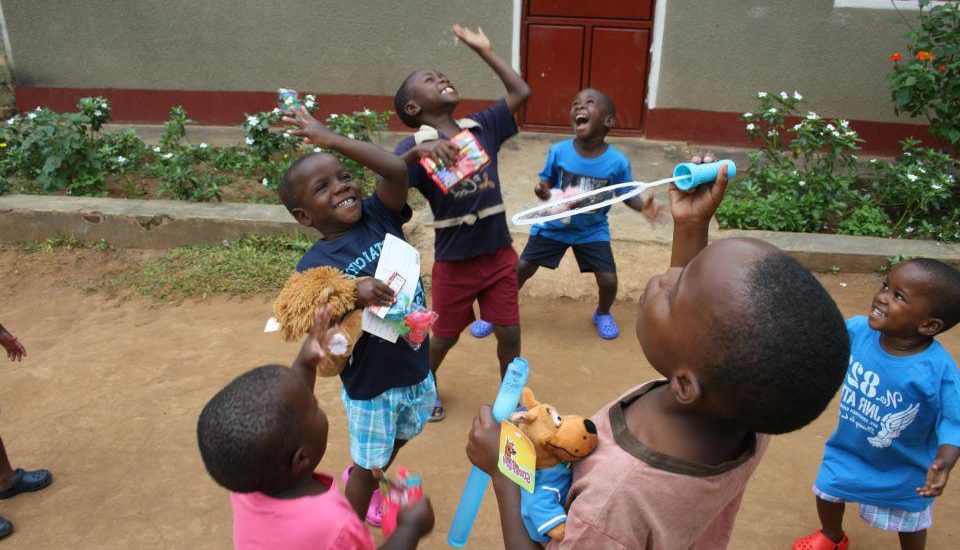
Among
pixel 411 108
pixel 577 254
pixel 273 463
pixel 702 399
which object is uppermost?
pixel 702 399

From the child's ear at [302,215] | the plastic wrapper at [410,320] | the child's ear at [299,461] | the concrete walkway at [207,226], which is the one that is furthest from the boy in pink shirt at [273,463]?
the concrete walkway at [207,226]

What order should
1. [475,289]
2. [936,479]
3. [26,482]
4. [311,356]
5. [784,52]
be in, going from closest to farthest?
1. [311,356]
2. [936,479]
3. [26,482]
4. [475,289]
5. [784,52]

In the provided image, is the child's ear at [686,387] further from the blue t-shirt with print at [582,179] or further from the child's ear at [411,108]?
the blue t-shirt with print at [582,179]

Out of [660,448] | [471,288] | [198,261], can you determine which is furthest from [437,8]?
[660,448]

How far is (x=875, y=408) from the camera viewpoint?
225cm

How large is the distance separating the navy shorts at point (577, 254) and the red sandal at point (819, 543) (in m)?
1.88

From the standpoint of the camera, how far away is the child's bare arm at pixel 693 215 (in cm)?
163

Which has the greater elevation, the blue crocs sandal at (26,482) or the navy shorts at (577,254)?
the navy shorts at (577,254)

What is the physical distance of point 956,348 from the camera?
13.1 feet

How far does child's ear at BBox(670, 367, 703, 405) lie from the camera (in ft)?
3.83

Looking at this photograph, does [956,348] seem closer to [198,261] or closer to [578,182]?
[578,182]

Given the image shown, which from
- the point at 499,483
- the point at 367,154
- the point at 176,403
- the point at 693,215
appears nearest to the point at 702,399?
the point at 499,483

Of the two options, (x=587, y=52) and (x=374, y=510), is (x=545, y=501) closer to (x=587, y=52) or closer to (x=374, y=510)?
(x=374, y=510)

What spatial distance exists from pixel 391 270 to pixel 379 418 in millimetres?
521
